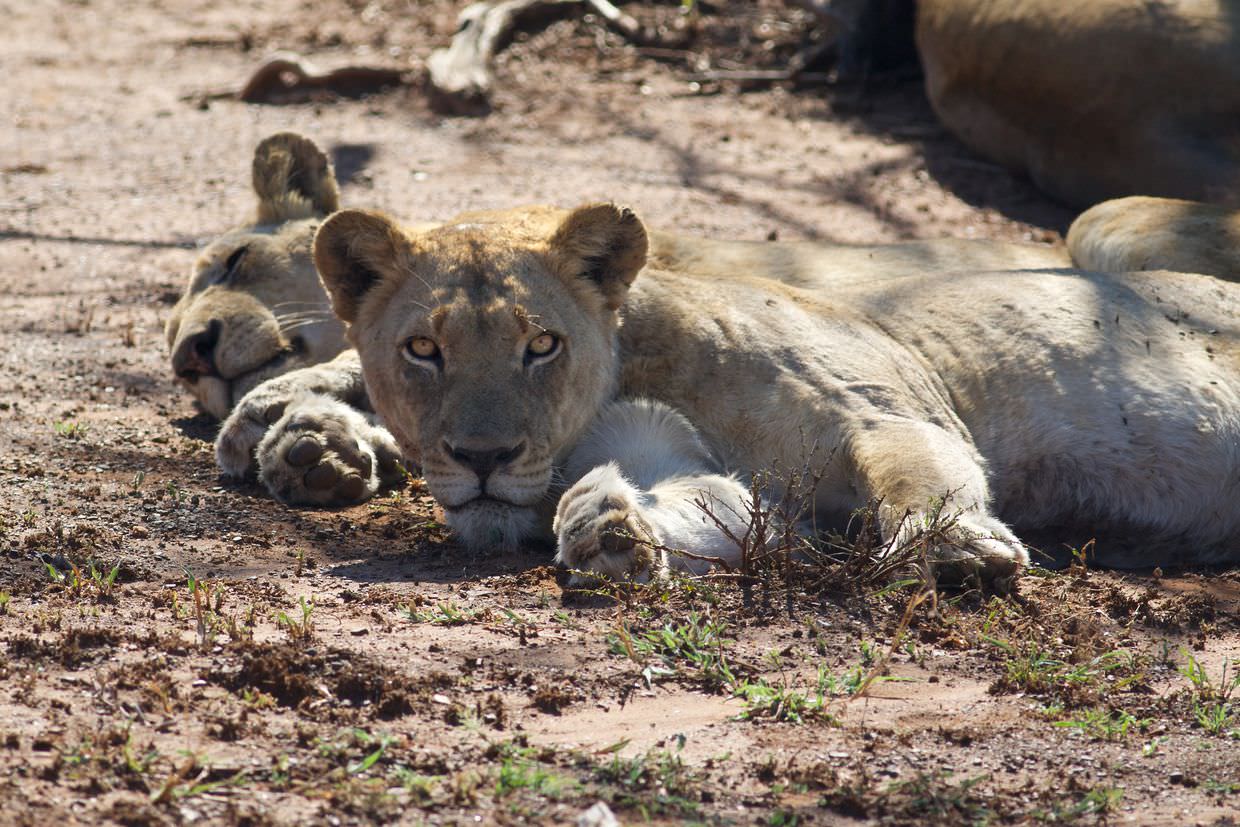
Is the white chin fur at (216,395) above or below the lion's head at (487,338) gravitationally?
below

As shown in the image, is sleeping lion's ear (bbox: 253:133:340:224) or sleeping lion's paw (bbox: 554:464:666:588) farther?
sleeping lion's ear (bbox: 253:133:340:224)

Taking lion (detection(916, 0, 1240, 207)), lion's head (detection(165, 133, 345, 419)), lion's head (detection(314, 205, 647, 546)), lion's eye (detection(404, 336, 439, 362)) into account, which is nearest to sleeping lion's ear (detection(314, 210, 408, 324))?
lion's head (detection(314, 205, 647, 546))

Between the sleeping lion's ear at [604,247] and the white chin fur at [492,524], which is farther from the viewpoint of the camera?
the sleeping lion's ear at [604,247]

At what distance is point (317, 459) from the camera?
4.50 meters

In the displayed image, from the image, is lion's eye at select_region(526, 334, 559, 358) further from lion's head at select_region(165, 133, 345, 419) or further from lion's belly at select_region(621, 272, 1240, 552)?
lion's head at select_region(165, 133, 345, 419)

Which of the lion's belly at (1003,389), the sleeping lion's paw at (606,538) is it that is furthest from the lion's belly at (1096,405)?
the sleeping lion's paw at (606,538)

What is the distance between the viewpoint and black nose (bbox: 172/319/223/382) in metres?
5.41

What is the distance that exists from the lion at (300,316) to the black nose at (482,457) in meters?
0.84

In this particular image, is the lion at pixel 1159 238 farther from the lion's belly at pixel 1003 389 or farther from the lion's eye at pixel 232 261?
the lion's eye at pixel 232 261

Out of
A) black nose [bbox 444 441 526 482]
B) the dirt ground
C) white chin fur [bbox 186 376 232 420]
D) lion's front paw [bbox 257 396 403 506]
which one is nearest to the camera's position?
the dirt ground

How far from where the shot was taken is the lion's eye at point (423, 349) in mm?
3996

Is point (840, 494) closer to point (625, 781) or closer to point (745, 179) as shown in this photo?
point (625, 781)

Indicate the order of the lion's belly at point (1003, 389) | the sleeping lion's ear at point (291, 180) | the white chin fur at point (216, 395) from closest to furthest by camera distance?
the lion's belly at point (1003, 389) < the white chin fur at point (216, 395) < the sleeping lion's ear at point (291, 180)

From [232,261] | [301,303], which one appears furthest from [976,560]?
[232,261]
